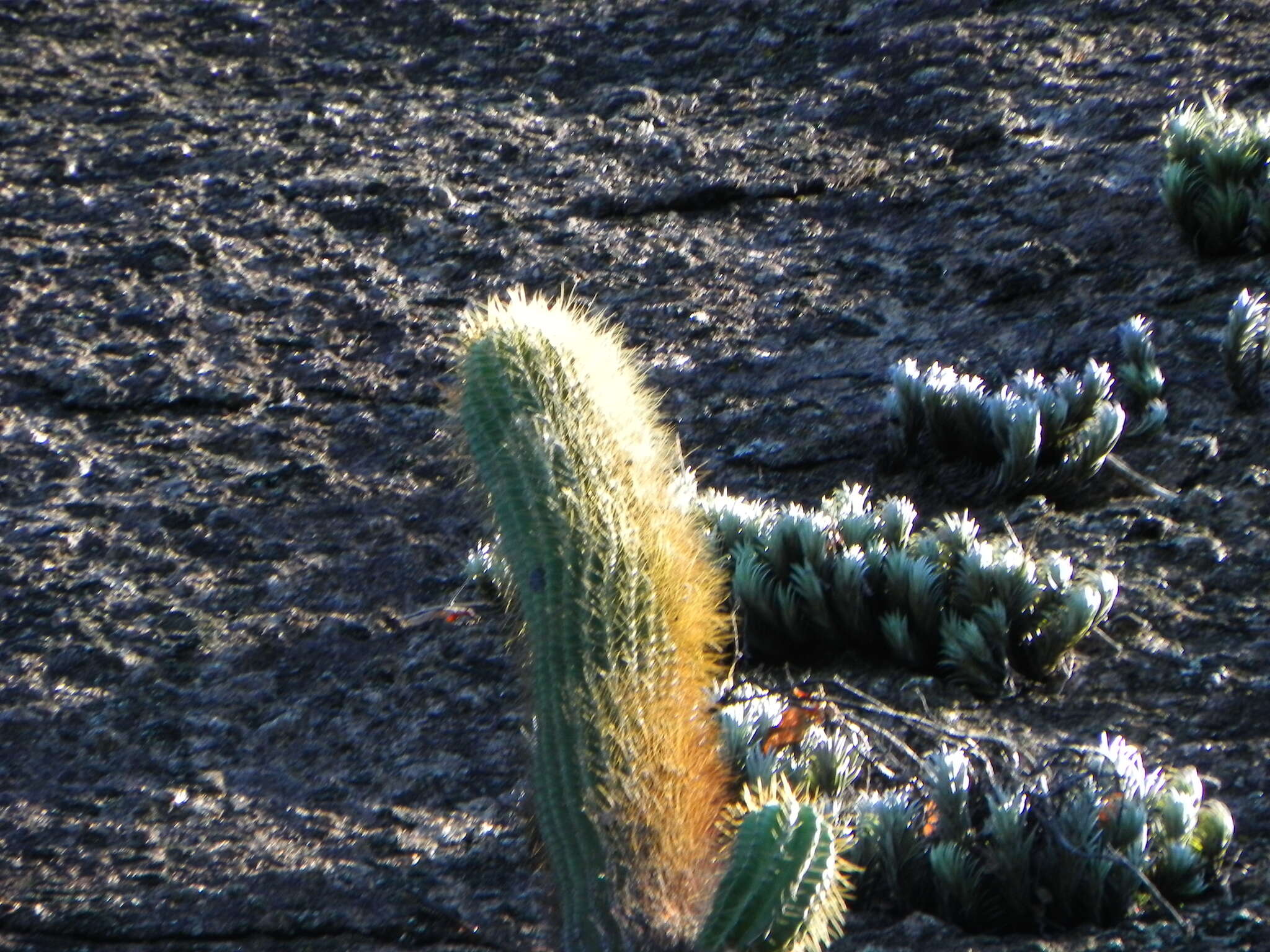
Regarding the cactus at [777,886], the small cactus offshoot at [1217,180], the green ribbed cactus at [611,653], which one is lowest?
the cactus at [777,886]

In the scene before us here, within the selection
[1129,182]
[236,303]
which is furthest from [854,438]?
[236,303]

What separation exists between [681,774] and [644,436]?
0.57 metres

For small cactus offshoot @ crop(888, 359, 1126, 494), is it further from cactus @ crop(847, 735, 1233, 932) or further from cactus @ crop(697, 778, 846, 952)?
cactus @ crop(697, 778, 846, 952)

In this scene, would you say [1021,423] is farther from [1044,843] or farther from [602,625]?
[602,625]

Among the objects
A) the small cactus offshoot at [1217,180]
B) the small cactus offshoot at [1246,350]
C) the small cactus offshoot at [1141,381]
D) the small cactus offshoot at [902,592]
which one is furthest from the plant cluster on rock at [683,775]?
the small cactus offshoot at [1217,180]

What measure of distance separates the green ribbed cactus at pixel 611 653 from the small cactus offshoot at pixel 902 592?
1.96 ft

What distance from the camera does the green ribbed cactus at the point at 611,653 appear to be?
6.59ft

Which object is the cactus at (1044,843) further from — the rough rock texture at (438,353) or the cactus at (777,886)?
the cactus at (777,886)

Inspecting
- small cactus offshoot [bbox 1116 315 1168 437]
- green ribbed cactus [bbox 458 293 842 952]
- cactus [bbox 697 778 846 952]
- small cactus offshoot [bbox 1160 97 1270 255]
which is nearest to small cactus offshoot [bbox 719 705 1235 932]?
green ribbed cactus [bbox 458 293 842 952]

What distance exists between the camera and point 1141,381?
11.4ft

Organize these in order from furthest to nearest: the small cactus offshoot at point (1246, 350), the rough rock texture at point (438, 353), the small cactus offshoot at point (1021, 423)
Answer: the small cactus offshoot at point (1246, 350)
the small cactus offshoot at point (1021, 423)
the rough rock texture at point (438, 353)

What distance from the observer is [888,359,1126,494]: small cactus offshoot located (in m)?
3.28

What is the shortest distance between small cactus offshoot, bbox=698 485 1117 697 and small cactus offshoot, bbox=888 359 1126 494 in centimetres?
25

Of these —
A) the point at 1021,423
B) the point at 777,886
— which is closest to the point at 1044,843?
the point at 777,886
